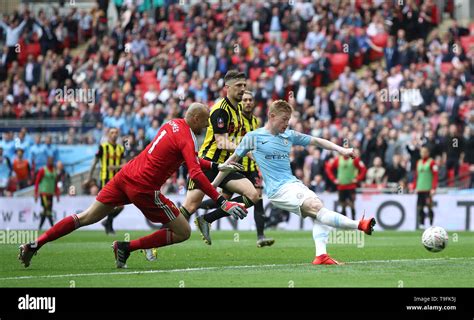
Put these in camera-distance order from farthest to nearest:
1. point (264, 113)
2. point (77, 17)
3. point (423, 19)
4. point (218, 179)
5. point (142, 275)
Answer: point (77, 17) → point (423, 19) → point (264, 113) → point (218, 179) → point (142, 275)

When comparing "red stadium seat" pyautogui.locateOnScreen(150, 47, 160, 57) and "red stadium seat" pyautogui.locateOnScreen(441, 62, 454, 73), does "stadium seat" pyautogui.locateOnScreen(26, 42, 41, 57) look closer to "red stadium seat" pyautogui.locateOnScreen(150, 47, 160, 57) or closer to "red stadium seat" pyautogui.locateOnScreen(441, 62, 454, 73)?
"red stadium seat" pyautogui.locateOnScreen(150, 47, 160, 57)

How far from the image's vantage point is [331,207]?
1043 inches

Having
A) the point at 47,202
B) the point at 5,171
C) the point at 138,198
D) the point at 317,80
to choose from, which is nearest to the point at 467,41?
the point at 317,80

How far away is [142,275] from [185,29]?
23650 millimetres

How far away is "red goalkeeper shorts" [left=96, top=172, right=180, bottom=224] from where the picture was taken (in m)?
12.6

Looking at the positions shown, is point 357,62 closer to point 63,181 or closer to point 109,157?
point 63,181

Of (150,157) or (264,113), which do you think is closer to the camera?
(150,157)

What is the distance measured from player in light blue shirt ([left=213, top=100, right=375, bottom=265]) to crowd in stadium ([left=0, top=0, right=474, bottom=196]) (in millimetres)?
13407

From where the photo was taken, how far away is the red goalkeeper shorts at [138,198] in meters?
12.6

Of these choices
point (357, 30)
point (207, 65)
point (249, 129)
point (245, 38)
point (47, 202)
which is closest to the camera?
point (249, 129)

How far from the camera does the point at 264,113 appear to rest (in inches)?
1171

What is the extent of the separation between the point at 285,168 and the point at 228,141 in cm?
218
